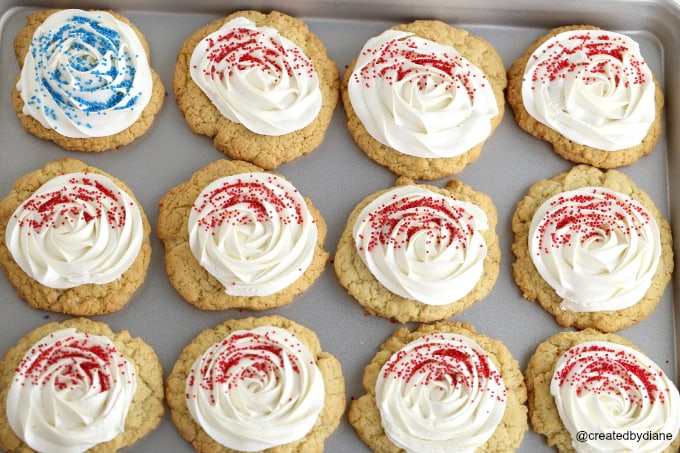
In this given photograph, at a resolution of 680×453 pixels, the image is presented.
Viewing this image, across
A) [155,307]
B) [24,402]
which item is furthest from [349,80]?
[24,402]

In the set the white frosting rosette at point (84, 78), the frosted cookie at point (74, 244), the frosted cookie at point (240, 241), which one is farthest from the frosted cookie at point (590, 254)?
the white frosting rosette at point (84, 78)

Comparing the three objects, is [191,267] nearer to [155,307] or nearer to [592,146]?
[155,307]

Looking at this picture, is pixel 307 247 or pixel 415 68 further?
pixel 415 68

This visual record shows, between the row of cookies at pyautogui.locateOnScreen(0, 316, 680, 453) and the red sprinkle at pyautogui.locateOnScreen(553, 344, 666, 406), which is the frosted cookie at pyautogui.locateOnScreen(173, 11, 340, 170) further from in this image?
the red sprinkle at pyautogui.locateOnScreen(553, 344, 666, 406)

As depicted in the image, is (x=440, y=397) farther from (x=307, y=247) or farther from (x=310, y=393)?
(x=307, y=247)

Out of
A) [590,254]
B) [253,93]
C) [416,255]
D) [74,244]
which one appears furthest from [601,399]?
[74,244]

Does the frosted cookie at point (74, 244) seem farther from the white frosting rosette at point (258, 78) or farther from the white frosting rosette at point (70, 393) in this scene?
the white frosting rosette at point (258, 78)
